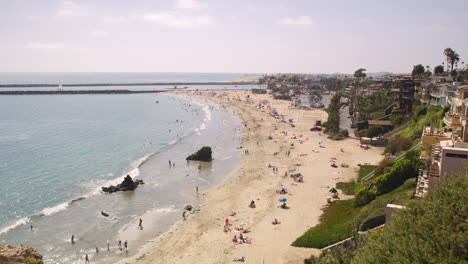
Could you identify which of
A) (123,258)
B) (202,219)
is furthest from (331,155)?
(123,258)

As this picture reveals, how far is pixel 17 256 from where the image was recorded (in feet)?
59.8

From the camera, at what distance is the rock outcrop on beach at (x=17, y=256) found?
677 inches

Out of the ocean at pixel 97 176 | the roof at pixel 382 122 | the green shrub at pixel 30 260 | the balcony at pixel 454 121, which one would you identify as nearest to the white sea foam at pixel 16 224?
the ocean at pixel 97 176

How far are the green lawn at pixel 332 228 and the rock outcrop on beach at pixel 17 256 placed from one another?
15176mm

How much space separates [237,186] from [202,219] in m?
8.86

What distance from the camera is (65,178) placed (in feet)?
137

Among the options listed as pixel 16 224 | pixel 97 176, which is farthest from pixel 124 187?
pixel 16 224

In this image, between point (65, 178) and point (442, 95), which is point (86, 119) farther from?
point (442, 95)

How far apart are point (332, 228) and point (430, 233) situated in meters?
12.5

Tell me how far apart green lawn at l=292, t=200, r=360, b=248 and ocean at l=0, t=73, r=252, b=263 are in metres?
11.7

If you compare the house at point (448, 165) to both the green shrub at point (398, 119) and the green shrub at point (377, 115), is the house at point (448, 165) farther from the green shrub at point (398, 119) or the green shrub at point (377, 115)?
the green shrub at point (377, 115)

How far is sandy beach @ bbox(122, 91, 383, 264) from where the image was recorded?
933 inches

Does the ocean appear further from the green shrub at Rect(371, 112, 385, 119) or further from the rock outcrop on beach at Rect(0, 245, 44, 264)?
the green shrub at Rect(371, 112, 385, 119)

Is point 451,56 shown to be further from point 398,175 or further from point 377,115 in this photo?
point 398,175
